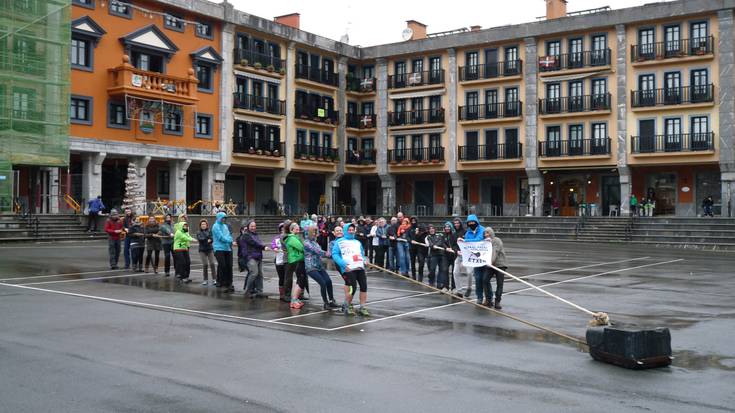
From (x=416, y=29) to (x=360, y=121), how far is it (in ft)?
26.3

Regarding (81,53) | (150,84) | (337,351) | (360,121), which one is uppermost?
(81,53)

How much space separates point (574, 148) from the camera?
4594 centimetres

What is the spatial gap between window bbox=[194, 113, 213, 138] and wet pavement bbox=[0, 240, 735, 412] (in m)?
25.9

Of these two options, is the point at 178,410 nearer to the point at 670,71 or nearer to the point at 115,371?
the point at 115,371

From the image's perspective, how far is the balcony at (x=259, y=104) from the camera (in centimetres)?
4522

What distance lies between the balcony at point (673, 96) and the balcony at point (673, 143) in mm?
1926

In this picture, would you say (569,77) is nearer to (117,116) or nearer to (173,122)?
(173,122)

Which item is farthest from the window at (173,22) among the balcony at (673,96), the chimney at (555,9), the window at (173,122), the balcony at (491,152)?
the balcony at (673,96)

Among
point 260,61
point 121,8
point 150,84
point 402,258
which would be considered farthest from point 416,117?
point 402,258

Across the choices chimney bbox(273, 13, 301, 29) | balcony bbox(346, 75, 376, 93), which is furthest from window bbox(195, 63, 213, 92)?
balcony bbox(346, 75, 376, 93)

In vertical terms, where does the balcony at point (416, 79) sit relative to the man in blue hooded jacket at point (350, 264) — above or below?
above

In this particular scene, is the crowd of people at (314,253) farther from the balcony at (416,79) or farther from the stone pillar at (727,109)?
the balcony at (416,79)

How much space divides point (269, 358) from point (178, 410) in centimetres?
243

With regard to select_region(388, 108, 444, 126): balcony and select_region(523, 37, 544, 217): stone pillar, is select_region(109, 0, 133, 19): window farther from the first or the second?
select_region(523, 37, 544, 217): stone pillar
